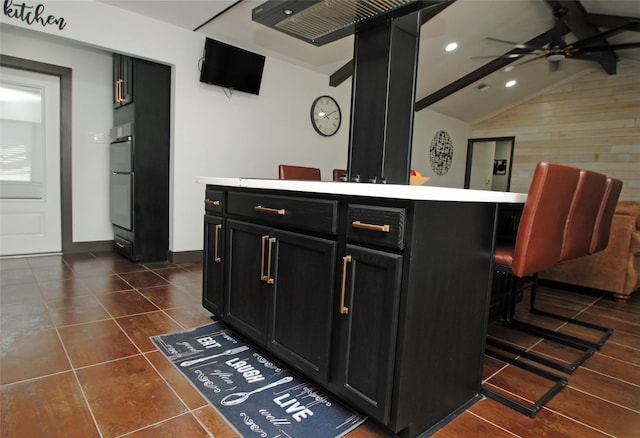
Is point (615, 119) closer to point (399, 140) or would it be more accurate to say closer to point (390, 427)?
point (399, 140)

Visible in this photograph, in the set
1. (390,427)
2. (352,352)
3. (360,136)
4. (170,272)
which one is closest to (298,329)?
(352,352)

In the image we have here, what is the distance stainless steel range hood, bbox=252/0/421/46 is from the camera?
5.04 feet

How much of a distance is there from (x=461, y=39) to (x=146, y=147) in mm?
4114

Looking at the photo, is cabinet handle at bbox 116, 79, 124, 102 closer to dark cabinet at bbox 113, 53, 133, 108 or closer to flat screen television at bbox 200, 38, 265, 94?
dark cabinet at bbox 113, 53, 133, 108

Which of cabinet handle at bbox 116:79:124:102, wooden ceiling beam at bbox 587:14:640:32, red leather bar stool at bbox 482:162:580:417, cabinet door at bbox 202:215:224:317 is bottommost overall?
cabinet door at bbox 202:215:224:317

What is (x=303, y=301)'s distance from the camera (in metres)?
1.51

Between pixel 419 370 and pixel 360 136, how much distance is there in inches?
46.6

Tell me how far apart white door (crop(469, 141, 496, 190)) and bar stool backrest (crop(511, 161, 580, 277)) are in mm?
6894

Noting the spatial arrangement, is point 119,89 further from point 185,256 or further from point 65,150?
point 185,256

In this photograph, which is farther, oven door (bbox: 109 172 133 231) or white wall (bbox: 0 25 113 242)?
white wall (bbox: 0 25 113 242)

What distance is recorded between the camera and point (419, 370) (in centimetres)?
126

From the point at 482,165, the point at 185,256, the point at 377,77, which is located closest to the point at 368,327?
the point at 377,77

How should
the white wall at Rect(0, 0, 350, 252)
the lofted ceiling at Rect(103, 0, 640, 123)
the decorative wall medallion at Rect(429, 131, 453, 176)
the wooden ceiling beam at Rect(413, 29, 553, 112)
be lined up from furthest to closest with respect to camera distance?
the decorative wall medallion at Rect(429, 131, 453, 176) → the wooden ceiling beam at Rect(413, 29, 553, 112) → the lofted ceiling at Rect(103, 0, 640, 123) → the white wall at Rect(0, 0, 350, 252)

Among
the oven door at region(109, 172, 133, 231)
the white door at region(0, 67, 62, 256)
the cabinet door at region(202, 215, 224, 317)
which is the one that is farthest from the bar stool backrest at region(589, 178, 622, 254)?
the white door at region(0, 67, 62, 256)
